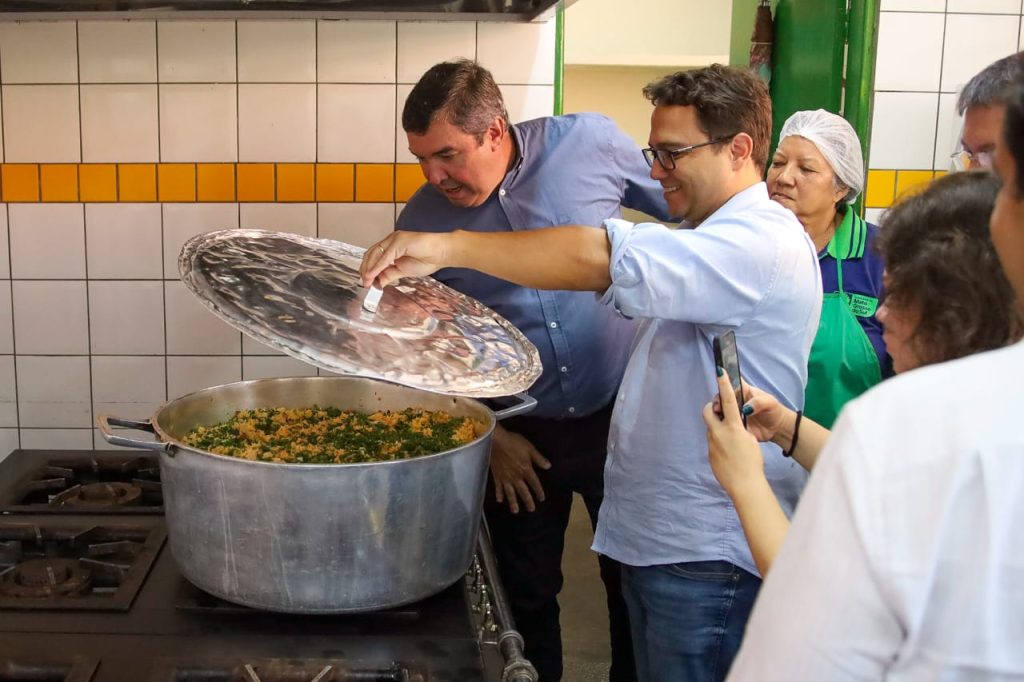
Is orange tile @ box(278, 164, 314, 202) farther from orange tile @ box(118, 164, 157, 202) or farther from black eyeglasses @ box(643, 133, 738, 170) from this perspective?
black eyeglasses @ box(643, 133, 738, 170)

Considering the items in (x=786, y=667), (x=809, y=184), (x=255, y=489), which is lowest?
(x=255, y=489)

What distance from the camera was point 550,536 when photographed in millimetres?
2010

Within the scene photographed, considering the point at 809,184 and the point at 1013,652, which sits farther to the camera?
the point at 809,184

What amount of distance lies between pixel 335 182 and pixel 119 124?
0.53 meters

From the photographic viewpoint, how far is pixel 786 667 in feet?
1.91

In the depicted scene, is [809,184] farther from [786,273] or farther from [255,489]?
[255,489]

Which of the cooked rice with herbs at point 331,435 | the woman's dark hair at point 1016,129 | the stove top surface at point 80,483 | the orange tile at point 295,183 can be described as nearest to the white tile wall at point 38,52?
the orange tile at point 295,183

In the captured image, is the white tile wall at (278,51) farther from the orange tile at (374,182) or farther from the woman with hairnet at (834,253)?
the woman with hairnet at (834,253)

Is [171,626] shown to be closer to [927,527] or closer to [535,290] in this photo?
[535,290]

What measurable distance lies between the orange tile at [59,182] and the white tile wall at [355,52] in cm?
65

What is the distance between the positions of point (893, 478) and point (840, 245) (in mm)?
1557

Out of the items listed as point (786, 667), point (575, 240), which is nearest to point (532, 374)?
point (575, 240)

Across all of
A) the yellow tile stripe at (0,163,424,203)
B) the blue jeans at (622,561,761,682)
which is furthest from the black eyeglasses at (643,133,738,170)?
the yellow tile stripe at (0,163,424,203)

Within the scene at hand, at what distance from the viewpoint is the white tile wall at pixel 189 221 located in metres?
2.23
